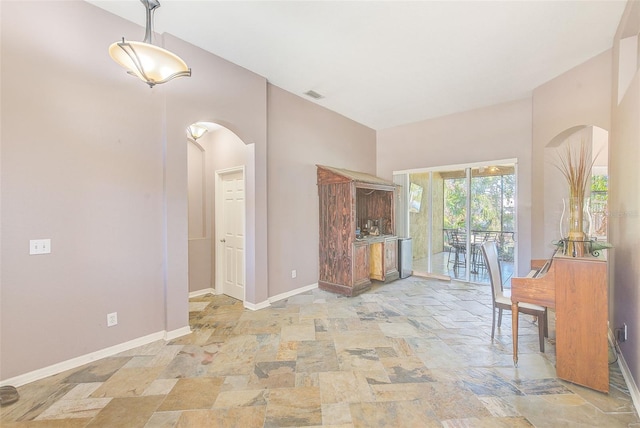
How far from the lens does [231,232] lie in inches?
175

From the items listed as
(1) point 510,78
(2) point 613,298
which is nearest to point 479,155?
(1) point 510,78

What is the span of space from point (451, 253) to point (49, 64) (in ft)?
21.9

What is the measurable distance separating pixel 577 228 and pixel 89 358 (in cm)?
465

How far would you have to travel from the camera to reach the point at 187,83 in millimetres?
3102

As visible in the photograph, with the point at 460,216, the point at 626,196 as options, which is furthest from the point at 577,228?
the point at 460,216

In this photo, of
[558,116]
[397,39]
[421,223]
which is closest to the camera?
[397,39]

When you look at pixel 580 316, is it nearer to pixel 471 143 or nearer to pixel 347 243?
pixel 347 243

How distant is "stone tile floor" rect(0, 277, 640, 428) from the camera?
1.85m

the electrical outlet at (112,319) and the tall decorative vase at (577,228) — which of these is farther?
the electrical outlet at (112,319)

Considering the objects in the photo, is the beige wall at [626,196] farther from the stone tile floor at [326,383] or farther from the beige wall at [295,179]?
the beige wall at [295,179]

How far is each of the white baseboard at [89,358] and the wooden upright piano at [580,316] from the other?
3.74m

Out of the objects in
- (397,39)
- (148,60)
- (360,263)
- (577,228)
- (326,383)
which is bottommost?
(326,383)

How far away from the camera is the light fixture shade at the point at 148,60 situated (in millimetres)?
1955

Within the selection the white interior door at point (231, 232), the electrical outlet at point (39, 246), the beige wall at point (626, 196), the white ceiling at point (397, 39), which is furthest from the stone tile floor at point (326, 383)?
the white ceiling at point (397, 39)
